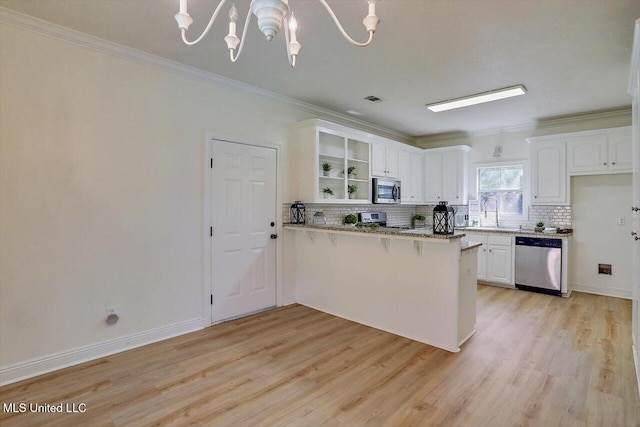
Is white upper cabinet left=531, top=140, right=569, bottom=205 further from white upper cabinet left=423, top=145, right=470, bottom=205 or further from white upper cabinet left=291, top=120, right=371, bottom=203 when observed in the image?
white upper cabinet left=291, top=120, right=371, bottom=203

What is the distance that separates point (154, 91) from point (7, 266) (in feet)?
6.07

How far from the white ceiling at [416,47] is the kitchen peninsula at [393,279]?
1.65 metres

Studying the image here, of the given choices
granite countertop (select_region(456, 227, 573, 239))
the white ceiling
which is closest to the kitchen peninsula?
the white ceiling

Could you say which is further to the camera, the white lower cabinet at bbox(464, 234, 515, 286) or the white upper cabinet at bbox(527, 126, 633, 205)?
the white lower cabinet at bbox(464, 234, 515, 286)

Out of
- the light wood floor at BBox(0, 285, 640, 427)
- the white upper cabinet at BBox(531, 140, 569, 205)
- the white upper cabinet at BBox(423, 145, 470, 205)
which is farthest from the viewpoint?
the white upper cabinet at BBox(423, 145, 470, 205)

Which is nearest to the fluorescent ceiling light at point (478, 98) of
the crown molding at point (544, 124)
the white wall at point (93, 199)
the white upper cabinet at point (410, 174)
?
the white upper cabinet at point (410, 174)

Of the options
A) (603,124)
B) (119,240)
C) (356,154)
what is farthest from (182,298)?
(603,124)

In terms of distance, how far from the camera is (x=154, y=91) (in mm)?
3121

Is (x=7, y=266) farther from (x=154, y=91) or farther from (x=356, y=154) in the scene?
(x=356, y=154)

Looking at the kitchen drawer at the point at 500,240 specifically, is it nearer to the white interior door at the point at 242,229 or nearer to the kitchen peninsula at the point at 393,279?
the kitchen peninsula at the point at 393,279

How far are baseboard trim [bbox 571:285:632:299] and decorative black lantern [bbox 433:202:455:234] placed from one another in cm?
357

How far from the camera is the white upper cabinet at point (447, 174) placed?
603 cm

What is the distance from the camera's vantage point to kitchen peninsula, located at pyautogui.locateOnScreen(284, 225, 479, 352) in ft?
10.0

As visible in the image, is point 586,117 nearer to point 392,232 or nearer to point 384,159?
point 384,159
